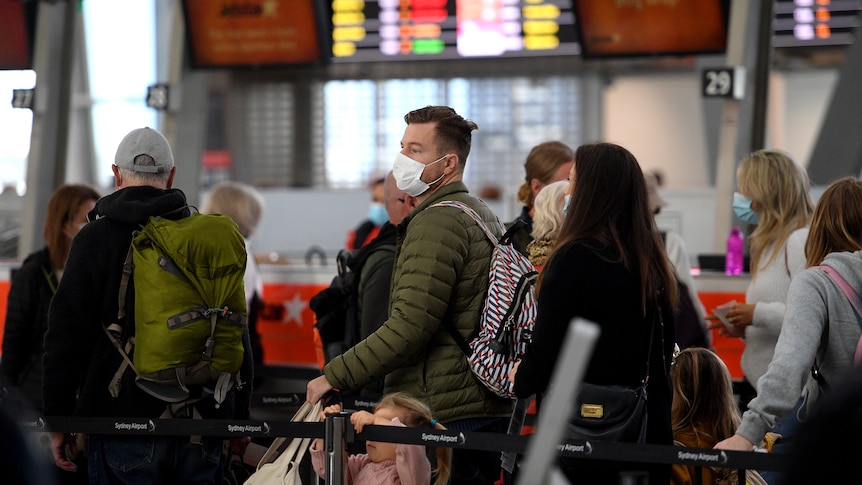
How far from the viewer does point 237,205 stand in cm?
625

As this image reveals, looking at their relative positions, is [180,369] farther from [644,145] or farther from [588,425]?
[644,145]

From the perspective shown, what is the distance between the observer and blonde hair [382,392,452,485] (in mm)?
3410

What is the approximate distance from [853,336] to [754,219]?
177 centimetres

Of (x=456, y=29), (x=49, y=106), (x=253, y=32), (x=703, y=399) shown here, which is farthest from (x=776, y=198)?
(x=49, y=106)

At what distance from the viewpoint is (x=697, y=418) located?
3.63m

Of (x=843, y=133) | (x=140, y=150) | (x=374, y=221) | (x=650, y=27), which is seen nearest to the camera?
(x=140, y=150)

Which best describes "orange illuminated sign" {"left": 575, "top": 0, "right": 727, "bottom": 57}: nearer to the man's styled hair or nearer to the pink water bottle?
the pink water bottle

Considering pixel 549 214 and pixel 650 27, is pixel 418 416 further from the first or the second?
pixel 650 27

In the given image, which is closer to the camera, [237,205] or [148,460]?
[148,460]

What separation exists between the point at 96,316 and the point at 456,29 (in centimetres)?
719

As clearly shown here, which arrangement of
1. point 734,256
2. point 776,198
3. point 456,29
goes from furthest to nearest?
point 456,29, point 734,256, point 776,198

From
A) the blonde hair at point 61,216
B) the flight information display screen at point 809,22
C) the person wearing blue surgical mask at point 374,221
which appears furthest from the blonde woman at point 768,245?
the flight information display screen at point 809,22

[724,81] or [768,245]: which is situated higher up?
[724,81]

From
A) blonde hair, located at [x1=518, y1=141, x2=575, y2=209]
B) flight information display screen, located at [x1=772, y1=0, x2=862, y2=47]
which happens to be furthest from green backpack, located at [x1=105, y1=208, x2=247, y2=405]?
flight information display screen, located at [x1=772, y1=0, x2=862, y2=47]
